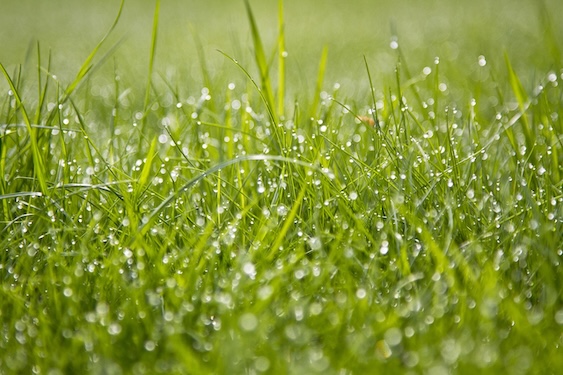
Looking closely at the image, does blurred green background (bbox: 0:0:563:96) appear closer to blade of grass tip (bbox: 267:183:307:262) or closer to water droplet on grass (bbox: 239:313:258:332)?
blade of grass tip (bbox: 267:183:307:262)

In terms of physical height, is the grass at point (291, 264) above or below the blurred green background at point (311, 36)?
above

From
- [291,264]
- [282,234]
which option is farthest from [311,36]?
[291,264]

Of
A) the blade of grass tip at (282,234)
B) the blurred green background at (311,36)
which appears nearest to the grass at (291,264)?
the blade of grass tip at (282,234)

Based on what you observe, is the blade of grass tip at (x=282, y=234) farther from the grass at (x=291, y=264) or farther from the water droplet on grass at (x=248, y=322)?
the water droplet on grass at (x=248, y=322)

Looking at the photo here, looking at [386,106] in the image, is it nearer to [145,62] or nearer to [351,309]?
[351,309]

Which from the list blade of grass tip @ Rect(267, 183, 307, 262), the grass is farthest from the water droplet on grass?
blade of grass tip @ Rect(267, 183, 307, 262)

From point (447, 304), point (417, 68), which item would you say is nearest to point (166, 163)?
point (447, 304)

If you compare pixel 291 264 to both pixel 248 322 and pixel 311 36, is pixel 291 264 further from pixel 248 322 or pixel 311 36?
pixel 311 36

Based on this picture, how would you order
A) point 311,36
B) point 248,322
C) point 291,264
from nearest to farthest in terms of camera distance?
1. point 248,322
2. point 291,264
3. point 311,36
